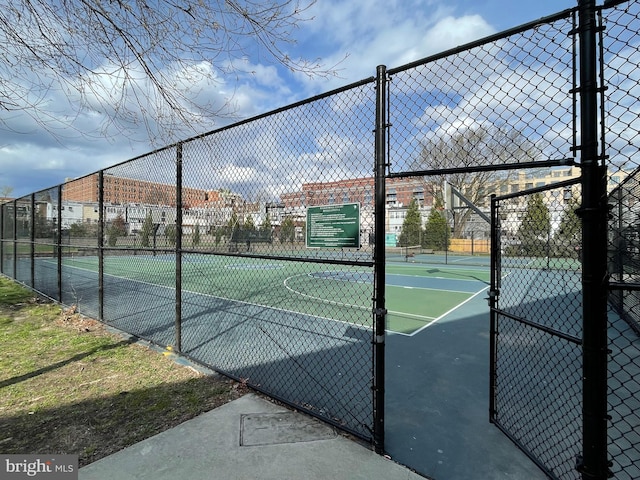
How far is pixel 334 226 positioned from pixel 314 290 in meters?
8.16

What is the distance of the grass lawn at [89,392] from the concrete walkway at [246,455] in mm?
226

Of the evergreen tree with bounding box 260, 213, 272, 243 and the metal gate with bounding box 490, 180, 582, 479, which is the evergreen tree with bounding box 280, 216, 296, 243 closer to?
the evergreen tree with bounding box 260, 213, 272, 243

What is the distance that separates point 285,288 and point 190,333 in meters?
5.53

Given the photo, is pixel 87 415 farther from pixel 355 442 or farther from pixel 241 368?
pixel 355 442

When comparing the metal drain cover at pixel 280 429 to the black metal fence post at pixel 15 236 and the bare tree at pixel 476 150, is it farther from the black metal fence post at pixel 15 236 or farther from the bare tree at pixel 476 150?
the black metal fence post at pixel 15 236

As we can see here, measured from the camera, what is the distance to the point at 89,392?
11.4 ft

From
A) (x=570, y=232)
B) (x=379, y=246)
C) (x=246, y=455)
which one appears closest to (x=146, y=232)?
(x=246, y=455)

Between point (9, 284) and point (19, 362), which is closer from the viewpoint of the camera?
point (19, 362)

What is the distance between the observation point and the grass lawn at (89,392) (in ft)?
8.79

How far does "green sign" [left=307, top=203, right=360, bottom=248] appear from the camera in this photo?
2705mm

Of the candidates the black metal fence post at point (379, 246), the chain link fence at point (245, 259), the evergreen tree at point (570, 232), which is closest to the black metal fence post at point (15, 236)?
the chain link fence at point (245, 259)

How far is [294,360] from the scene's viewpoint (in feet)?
14.5

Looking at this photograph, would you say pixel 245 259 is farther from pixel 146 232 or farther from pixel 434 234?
pixel 434 234

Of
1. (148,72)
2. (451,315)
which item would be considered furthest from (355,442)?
(451,315)
